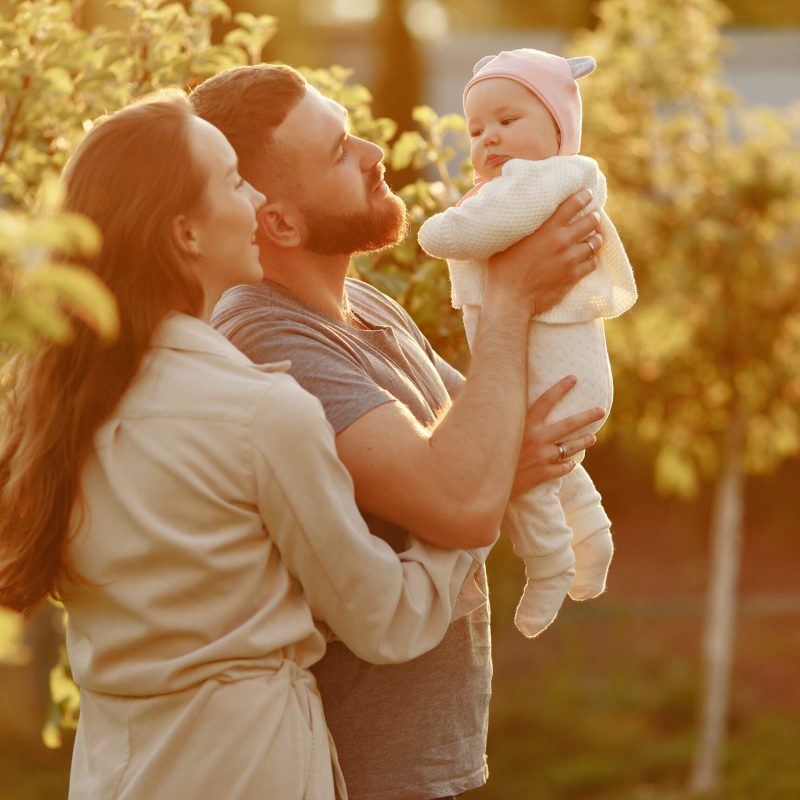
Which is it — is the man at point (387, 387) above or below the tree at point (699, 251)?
above

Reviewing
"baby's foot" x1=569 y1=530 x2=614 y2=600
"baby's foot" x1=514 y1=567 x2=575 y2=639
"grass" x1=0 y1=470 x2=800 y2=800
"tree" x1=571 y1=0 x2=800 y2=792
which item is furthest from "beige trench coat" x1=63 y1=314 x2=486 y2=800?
"tree" x1=571 y1=0 x2=800 y2=792

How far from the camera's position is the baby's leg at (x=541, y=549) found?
2480 millimetres

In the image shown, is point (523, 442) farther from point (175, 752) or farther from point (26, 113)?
point (26, 113)

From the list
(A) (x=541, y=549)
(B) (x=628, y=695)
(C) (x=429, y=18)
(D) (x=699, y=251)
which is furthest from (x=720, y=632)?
(C) (x=429, y=18)

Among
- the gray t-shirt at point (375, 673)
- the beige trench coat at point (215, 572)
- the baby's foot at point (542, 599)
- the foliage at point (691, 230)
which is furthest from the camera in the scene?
the foliage at point (691, 230)

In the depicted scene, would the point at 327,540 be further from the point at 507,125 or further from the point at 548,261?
the point at 507,125

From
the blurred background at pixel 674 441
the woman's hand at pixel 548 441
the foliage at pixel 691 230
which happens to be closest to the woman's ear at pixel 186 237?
the woman's hand at pixel 548 441

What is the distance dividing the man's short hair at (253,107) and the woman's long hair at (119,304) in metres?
0.39

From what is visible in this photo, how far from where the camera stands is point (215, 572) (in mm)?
1988

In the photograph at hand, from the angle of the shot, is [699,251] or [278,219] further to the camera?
[699,251]

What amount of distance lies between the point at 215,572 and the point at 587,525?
859 millimetres

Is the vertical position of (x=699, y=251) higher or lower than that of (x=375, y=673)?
lower

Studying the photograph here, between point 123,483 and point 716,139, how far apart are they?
240 inches

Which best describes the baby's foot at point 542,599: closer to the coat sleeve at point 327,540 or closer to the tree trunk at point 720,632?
the coat sleeve at point 327,540
